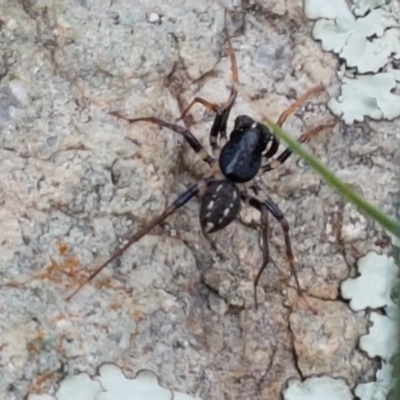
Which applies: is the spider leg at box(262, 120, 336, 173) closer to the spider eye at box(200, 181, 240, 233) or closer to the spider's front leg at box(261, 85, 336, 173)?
the spider's front leg at box(261, 85, 336, 173)

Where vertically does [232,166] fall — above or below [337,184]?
above

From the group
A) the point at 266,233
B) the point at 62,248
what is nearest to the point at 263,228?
the point at 266,233

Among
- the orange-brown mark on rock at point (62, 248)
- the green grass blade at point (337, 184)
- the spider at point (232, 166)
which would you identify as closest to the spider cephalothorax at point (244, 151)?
the spider at point (232, 166)

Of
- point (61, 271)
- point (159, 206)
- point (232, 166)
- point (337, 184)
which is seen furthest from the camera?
point (232, 166)

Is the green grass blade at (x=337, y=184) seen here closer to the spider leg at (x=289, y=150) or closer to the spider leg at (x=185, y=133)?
the spider leg at (x=185, y=133)

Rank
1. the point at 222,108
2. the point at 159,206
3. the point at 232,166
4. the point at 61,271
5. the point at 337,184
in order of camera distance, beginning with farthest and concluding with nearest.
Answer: the point at 232,166
the point at 222,108
the point at 159,206
the point at 61,271
the point at 337,184

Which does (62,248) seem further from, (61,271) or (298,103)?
(298,103)

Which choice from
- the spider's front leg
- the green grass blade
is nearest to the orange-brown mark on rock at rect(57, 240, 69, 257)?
the spider's front leg
